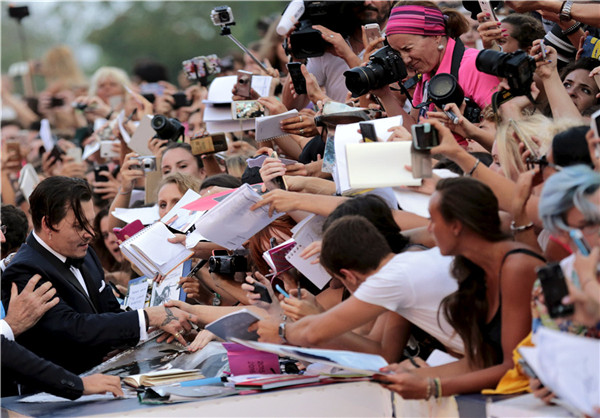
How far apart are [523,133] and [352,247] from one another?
2.62 feet

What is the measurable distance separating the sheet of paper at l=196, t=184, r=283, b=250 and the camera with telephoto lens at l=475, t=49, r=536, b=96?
116cm

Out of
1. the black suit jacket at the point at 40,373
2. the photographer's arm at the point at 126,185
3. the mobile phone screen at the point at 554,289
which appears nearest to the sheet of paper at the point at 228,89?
the photographer's arm at the point at 126,185

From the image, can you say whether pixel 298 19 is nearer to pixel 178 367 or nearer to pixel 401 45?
pixel 401 45

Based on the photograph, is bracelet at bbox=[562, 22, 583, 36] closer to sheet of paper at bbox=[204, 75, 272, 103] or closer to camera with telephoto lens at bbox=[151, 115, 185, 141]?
sheet of paper at bbox=[204, 75, 272, 103]

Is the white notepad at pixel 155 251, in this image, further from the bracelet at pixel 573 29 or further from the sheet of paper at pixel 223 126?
the bracelet at pixel 573 29

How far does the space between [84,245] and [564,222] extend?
9.09 ft

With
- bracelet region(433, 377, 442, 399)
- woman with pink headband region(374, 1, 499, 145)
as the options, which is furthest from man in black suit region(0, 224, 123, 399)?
woman with pink headband region(374, 1, 499, 145)

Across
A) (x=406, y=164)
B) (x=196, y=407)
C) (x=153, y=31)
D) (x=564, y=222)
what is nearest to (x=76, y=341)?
(x=196, y=407)

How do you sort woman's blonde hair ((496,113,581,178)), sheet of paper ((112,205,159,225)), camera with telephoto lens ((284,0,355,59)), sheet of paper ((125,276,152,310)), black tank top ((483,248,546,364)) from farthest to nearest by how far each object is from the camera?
sheet of paper ((112,205,159,225))
sheet of paper ((125,276,152,310))
camera with telephoto lens ((284,0,355,59))
woman's blonde hair ((496,113,581,178))
black tank top ((483,248,546,364))

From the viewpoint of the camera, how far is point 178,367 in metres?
4.32

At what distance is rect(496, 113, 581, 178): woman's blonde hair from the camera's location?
3.61 metres

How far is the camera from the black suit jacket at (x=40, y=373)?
4.02 m

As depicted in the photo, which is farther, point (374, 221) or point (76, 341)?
point (76, 341)

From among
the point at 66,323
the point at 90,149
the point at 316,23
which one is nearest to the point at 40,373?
the point at 66,323
